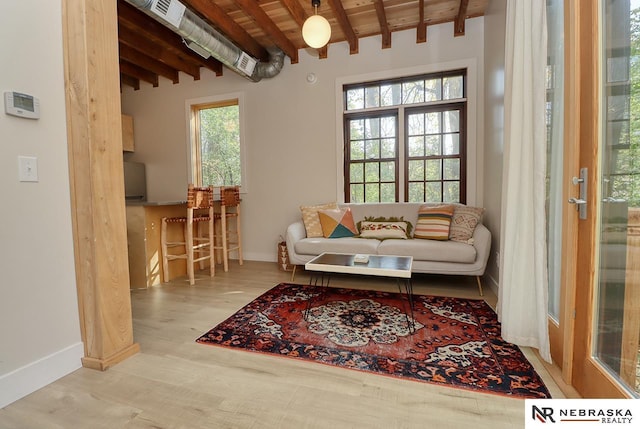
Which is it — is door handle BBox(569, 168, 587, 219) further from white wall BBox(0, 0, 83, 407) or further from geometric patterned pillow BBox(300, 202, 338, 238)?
white wall BBox(0, 0, 83, 407)

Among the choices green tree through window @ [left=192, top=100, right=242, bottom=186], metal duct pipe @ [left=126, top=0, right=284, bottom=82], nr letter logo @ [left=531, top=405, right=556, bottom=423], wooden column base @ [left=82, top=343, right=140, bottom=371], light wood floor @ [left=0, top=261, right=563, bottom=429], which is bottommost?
light wood floor @ [left=0, top=261, right=563, bottom=429]

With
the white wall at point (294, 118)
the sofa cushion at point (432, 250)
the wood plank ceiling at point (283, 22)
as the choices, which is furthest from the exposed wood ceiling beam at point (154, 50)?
the sofa cushion at point (432, 250)

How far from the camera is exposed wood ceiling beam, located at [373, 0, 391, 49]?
3097 mm

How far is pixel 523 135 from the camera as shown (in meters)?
1.77

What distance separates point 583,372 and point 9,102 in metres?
2.94

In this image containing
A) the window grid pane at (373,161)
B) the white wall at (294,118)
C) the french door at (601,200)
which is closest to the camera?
the french door at (601,200)

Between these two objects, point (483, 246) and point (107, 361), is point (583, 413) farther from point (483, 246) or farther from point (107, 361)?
point (107, 361)

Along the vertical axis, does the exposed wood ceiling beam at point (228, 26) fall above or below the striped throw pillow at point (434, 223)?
above

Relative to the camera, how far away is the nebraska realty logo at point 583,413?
101 centimetres

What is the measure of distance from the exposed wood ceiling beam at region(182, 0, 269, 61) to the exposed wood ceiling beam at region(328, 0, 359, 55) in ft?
4.00

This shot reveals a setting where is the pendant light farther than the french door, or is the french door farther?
the pendant light

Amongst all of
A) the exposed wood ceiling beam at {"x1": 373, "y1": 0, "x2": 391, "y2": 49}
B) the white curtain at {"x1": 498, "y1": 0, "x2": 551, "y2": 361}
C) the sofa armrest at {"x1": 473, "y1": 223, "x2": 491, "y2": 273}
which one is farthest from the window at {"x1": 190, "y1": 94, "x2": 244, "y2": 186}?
the white curtain at {"x1": 498, "y1": 0, "x2": 551, "y2": 361}

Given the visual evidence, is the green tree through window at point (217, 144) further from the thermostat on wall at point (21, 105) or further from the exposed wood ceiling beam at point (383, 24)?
the thermostat on wall at point (21, 105)

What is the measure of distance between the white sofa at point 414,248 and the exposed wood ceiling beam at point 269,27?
2313mm
